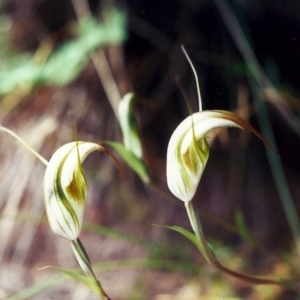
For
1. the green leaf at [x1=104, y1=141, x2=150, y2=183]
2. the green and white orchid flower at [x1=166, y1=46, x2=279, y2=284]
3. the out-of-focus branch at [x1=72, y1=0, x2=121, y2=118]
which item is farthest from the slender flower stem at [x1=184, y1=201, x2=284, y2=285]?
the out-of-focus branch at [x1=72, y1=0, x2=121, y2=118]

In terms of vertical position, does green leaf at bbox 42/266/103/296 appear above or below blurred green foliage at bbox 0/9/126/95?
below

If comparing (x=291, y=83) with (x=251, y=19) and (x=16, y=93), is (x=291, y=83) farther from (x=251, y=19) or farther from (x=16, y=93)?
(x=16, y=93)

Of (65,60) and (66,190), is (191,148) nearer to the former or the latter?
(66,190)

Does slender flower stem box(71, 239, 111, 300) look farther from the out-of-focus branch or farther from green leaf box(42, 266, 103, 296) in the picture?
the out-of-focus branch

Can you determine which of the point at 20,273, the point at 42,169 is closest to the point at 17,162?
the point at 42,169

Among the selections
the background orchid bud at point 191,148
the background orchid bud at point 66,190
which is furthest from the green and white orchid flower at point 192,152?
the background orchid bud at point 66,190

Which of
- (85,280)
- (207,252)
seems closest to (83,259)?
(85,280)

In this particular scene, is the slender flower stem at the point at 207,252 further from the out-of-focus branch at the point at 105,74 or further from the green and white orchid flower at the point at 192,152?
the out-of-focus branch at the point at 105,74
